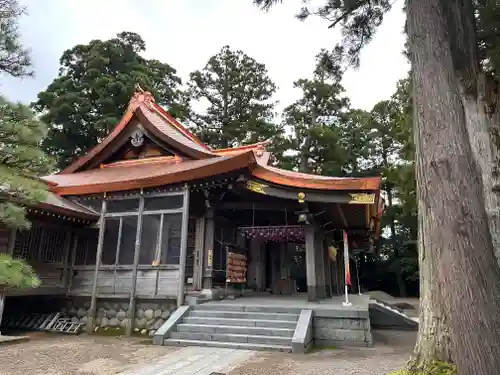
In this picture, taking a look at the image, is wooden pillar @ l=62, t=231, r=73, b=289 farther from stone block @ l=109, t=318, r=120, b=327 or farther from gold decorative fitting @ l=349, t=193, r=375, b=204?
gold decorative fitting @ l=349, t=193, r=375, b=204

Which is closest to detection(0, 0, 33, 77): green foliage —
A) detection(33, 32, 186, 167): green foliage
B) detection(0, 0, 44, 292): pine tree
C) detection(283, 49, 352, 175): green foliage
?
detection(0, 0, 44, 292): pine tree

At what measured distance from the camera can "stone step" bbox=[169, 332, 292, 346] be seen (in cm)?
637

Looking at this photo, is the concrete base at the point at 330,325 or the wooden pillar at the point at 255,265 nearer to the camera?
the concrete base at the point at 330,325

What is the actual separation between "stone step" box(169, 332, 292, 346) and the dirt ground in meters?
0.40

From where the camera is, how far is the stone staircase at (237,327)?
646cm

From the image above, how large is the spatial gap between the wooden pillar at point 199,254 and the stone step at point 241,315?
1.26 meters

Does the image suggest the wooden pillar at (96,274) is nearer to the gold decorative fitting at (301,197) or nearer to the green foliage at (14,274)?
the gold decorative fitting at (301,197)

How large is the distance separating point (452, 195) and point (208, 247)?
6.98 meters

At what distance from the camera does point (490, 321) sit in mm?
2777

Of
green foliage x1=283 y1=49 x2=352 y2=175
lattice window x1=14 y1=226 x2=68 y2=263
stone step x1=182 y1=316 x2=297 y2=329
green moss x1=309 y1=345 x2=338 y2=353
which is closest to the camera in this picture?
green moss x1=309 y1=345 x2=338 y2=353

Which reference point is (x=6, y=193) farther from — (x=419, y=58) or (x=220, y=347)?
(x=419, y=58)

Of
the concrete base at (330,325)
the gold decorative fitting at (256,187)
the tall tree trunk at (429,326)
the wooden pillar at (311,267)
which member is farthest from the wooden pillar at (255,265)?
the tall tree trunk at (429,326)

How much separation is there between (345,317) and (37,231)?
7.57 metres

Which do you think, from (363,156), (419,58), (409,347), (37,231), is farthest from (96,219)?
(363,156)
